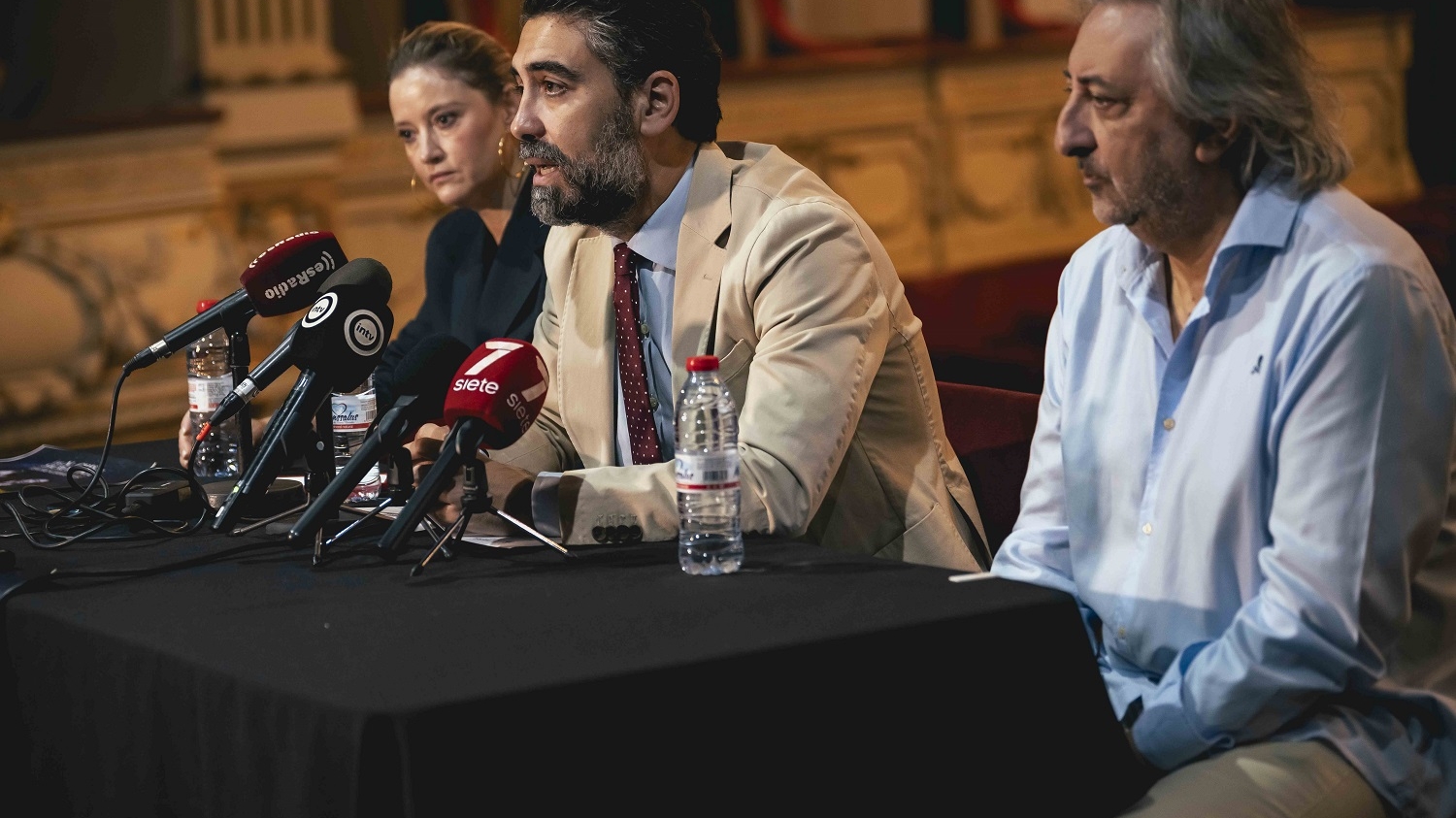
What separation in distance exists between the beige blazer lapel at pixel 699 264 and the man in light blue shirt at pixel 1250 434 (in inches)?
22.3

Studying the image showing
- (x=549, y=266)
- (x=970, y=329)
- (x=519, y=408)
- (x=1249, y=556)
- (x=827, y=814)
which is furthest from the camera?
(x=970, y=329)

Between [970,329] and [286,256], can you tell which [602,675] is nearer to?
[286,256]

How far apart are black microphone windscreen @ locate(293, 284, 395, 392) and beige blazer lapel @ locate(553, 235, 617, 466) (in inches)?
17.9

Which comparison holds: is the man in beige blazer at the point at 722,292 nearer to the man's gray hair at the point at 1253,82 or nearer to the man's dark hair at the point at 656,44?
the man's dark hair at the point at 656,44

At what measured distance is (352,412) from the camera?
2264 mm

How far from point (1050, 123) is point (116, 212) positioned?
4344 millimetres

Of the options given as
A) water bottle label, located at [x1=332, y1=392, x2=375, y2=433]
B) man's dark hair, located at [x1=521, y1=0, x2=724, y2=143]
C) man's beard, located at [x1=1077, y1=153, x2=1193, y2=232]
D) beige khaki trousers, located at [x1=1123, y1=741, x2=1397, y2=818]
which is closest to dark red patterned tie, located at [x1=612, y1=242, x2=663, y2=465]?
man's dark hair, located at [x1=521, y1=0, x2=724, y2=143]

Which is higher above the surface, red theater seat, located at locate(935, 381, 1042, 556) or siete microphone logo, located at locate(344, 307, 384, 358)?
siete microphone logo, located at locate(344, 307, 384, 358)

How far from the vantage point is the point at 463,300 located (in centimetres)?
302

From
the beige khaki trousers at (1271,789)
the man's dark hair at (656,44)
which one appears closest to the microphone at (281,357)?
the man's dark hair at (656,44)

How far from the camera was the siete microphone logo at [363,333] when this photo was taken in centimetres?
186

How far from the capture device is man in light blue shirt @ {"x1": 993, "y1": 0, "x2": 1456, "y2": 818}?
1.51 m

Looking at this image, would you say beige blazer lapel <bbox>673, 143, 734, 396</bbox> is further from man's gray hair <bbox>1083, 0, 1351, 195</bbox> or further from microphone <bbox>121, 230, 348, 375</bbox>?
man's gray hair <bbox>1083, 0, 1351, 195</bbox>

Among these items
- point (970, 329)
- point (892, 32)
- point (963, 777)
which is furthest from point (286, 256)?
point (892, 32)
